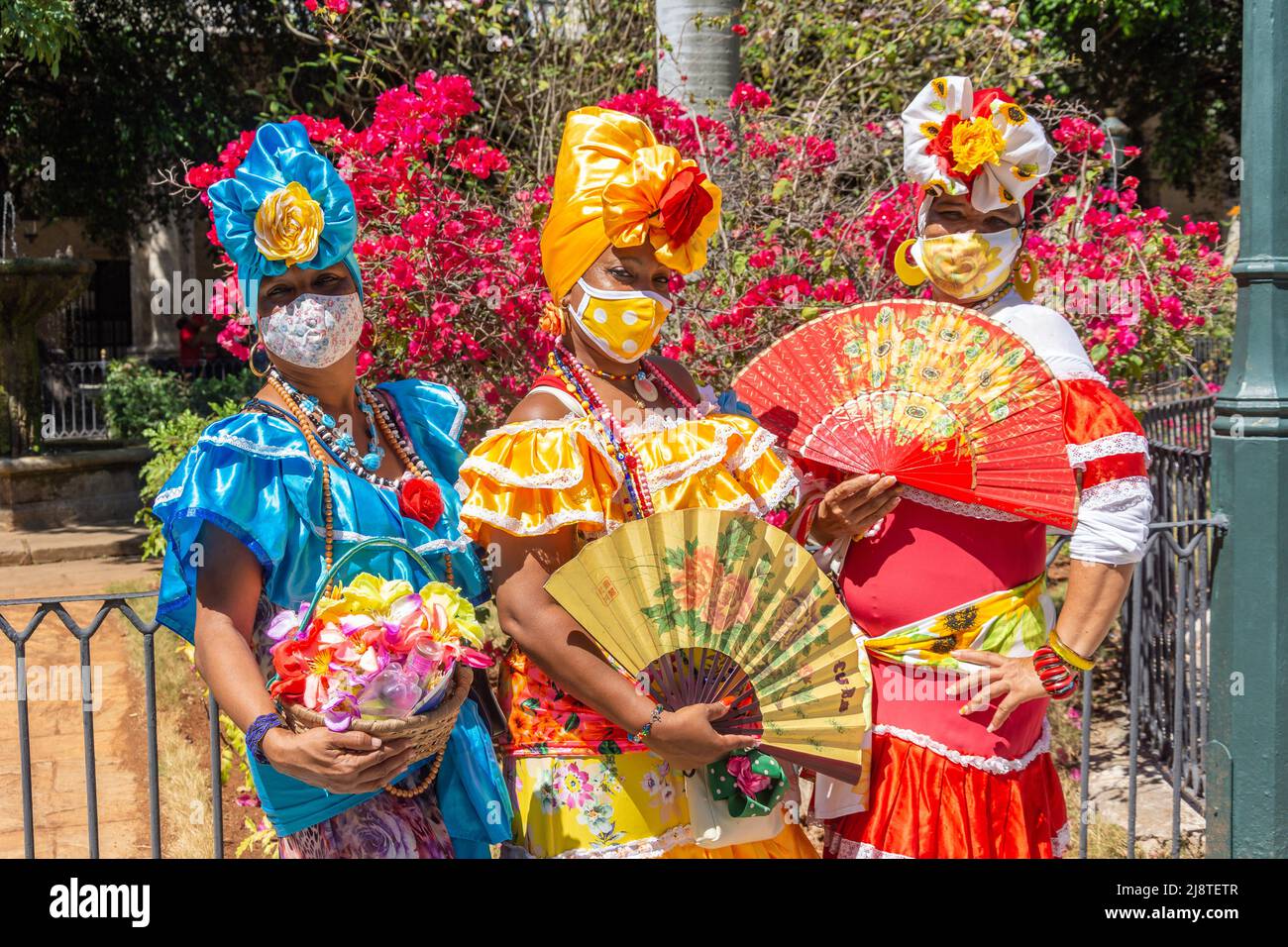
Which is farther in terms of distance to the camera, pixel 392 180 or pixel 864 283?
pixel 864 283

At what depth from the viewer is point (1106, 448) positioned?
263 centimetres

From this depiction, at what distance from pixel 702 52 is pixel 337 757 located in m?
4.65

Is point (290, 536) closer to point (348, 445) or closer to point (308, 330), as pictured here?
point (348, 445)

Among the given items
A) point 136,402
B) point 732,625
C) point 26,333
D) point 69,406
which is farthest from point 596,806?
point 69,406

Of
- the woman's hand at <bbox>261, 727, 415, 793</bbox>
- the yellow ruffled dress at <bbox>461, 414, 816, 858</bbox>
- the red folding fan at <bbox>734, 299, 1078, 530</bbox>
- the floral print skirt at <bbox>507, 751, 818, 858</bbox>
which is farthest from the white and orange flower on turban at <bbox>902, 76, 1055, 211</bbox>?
the woman's hand at <bbox>261, 727, 415, 793</bbox>

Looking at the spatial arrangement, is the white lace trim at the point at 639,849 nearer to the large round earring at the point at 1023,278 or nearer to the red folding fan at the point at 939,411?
the red folding fan at the point at 939,411

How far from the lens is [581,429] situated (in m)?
2.41

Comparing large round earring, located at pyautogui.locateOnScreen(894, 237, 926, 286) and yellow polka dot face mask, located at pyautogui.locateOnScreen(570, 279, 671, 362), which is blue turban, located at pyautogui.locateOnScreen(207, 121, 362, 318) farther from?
large round earring, located at pyautogui.locateOnScreen(894, 237, 926, 286)

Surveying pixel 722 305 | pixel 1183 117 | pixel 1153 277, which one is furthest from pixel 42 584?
pixel 1183 117

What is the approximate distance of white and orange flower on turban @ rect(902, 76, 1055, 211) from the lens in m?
2.71

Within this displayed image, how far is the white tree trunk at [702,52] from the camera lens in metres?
5.96

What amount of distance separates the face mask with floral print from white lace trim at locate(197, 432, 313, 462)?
20 centimetres

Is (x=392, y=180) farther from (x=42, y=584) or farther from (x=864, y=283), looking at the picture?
(x=42, y=584)
